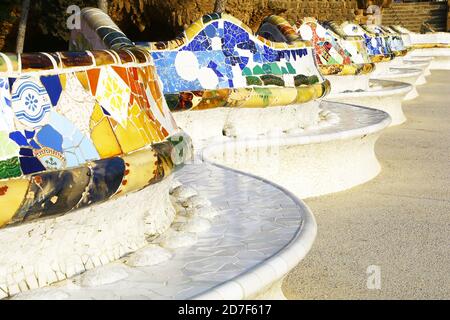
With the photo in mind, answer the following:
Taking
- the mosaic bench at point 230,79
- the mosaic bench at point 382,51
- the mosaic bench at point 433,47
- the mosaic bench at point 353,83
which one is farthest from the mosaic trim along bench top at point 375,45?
the mosaic bench at point 433,47

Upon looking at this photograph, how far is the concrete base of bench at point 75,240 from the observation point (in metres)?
2.20

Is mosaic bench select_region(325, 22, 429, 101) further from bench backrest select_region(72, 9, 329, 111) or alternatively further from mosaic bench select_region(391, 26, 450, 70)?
mosaic bench select_region(391, 26, 450, 70)

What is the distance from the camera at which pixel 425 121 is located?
916 cm

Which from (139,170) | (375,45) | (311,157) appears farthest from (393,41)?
(139,170)

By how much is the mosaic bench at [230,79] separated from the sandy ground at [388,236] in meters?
0.81

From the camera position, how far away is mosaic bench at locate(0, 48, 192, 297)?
2.18m

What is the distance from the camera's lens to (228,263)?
242cm

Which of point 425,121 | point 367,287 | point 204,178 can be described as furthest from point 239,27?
point 425,121

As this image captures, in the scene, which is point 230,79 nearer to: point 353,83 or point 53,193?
point 53,193

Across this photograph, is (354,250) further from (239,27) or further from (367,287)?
(239,27)

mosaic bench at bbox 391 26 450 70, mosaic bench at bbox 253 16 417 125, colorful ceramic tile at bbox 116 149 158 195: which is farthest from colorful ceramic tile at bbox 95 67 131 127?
mosaic bench at bbox 391 26 450 70

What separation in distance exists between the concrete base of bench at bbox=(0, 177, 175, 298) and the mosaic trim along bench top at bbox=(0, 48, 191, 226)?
112mm
